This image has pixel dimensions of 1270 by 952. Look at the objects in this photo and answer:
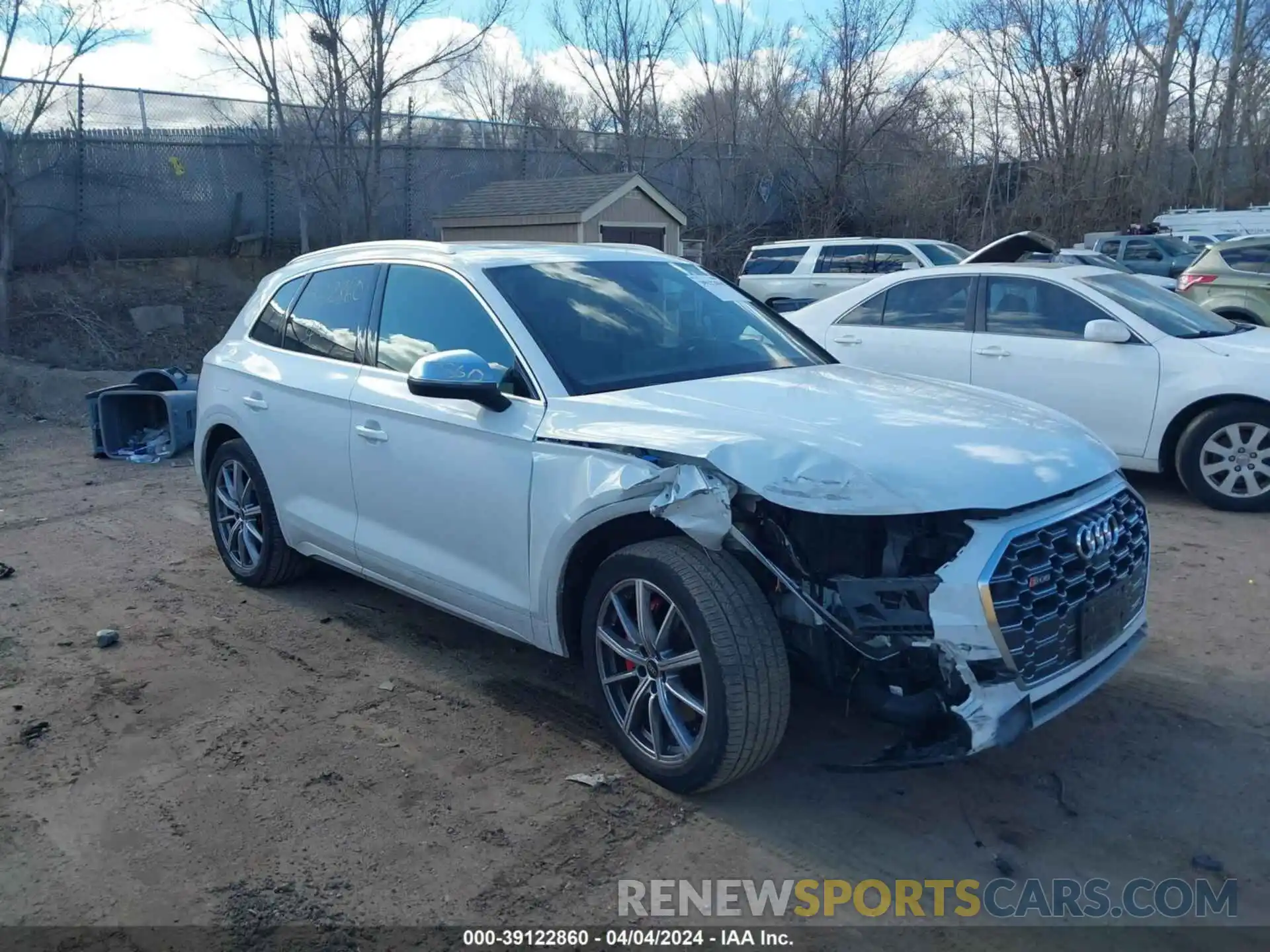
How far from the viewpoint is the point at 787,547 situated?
3.55 metres

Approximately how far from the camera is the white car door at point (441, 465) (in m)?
4.14

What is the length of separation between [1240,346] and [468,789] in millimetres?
6081

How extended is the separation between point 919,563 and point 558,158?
22597 mm

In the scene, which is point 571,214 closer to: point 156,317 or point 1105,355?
point 156,317

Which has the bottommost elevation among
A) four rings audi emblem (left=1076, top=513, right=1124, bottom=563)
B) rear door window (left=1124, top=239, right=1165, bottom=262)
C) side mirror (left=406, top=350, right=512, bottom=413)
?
four rings audi emblem (left=1076, top=513, right=1124, bottom=563)

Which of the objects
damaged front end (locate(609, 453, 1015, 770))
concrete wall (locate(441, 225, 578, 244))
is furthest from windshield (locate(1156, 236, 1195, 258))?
damaged front end (locate(609, 453, 1015, 770))

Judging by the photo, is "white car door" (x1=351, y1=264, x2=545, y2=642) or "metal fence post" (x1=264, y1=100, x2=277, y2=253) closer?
"white car door" (x1=351, y1=264, x2=545, y2=642)

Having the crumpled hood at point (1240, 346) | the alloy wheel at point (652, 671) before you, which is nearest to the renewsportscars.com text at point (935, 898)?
the alloy wheel at point (652, 671)

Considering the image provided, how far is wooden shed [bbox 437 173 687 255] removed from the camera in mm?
17734

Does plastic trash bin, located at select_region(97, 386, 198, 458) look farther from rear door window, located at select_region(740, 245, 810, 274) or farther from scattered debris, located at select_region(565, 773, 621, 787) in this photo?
rear door window, located at select_region(740, 245, 810, 274)

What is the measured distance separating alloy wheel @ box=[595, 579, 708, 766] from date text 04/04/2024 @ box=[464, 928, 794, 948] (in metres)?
0.63

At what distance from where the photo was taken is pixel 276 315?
19.1ft

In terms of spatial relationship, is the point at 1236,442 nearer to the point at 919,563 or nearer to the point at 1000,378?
the point at 1000,378

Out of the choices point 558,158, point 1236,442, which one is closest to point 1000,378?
point 1236,442
